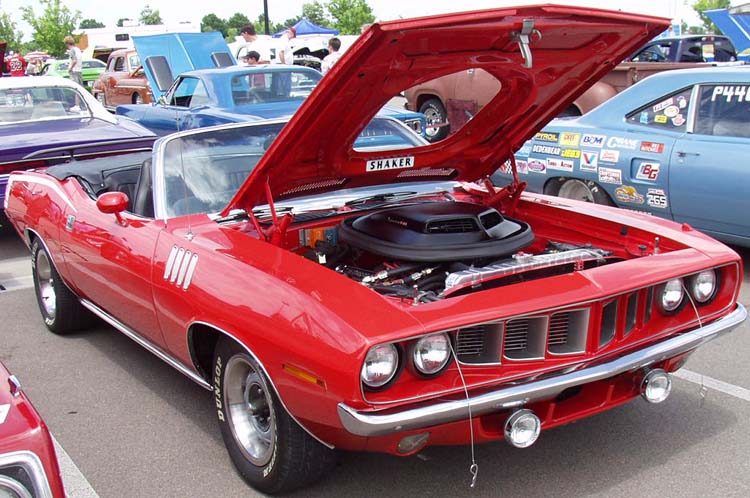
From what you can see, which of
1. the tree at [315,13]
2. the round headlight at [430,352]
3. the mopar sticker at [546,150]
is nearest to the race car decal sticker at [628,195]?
the mopar sticker at [546,150]

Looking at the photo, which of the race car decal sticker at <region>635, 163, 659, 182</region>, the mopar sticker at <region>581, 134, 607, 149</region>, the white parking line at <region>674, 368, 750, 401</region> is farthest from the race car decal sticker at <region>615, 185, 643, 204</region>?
the white parking line at <region>674, 368, 750, 401</region>

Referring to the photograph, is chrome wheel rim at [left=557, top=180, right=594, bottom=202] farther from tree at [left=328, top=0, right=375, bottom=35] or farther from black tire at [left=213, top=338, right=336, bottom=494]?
tree at [left=328, top=0, right=375, bottom=35]

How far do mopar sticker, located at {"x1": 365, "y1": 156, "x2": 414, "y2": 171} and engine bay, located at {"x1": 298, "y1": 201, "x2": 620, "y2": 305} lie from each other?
0.78ft

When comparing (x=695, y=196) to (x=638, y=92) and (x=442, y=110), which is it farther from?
(x=442, y=110)

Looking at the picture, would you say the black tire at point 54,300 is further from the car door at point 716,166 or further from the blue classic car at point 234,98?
the car door at point 716,166

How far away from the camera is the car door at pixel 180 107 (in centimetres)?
940

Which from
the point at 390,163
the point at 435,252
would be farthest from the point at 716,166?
the point at 435,252

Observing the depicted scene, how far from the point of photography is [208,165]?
399 centimetres

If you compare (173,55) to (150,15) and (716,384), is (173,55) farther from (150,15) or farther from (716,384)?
(150,15)

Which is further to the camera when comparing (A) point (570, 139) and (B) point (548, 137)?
(B) point (548, 137)

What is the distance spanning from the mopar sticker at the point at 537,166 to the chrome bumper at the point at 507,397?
12.9 feet

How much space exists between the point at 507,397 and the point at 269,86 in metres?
7.46

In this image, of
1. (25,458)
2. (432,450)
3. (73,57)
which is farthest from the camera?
(73,57)

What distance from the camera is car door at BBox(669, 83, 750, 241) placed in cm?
571
